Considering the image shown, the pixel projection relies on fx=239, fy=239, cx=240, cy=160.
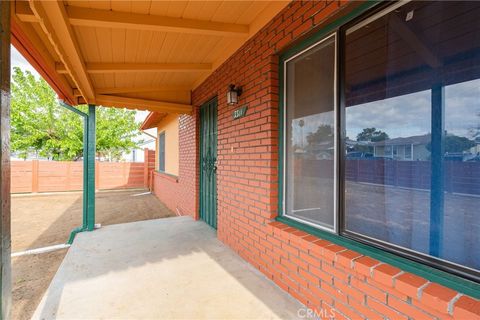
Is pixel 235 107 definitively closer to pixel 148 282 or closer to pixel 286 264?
pixel 286 264

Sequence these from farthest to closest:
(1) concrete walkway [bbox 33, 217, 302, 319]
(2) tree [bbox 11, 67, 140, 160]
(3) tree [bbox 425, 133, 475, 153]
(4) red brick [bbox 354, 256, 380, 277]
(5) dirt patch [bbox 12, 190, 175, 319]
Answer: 1. (2) tree [bbox 11, 67, 140, 160]
2. (5) dirt patch [bbox 12, 190, 175, 319]
3. (1) concrete walkway [bbox 33, 217, 302, 319]
4. (4) red brick [bbox 354, 256, 380, 277]
5. (3) tree [bbox 425, 133, 475, 153]

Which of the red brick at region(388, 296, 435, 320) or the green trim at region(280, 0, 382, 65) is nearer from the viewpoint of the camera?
the red brick at region(388, 296, 435, 320)

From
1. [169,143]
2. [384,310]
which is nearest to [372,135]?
[384,310]

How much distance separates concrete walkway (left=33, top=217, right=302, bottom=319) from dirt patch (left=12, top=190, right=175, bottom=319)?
518mm

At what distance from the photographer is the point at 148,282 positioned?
2346mm

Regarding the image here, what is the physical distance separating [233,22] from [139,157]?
2583 centimetres

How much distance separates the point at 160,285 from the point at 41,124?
15889mm

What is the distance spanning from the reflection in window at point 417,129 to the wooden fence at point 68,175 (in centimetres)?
1274

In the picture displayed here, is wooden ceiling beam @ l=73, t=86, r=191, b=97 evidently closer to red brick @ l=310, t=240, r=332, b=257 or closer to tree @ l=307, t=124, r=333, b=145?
tree @ l=307, t=124, r=333, b=145

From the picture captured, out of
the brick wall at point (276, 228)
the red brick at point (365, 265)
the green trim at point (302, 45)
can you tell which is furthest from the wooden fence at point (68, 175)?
the red brick at point (365, 265)

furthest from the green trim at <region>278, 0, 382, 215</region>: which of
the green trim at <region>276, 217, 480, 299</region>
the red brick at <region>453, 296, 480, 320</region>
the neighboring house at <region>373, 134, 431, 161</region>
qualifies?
the red brick at <region>453, 296, 480, 320</region>

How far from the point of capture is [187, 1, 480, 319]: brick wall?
133 centimetres

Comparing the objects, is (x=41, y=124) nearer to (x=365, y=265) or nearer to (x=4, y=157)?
(x=4, y=157)

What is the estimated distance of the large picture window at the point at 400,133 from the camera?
1.33 m
